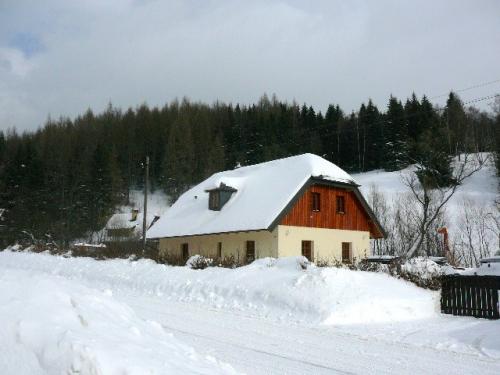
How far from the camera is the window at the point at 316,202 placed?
2991 centimetres

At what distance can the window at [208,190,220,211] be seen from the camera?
32625mm

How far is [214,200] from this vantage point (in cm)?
3294

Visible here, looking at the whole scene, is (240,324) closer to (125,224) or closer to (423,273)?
(423,273)

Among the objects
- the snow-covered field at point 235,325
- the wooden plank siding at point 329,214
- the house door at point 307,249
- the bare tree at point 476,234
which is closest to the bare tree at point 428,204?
the bare tree at point 476,234

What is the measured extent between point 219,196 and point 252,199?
2.89m

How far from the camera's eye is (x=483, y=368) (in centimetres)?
798

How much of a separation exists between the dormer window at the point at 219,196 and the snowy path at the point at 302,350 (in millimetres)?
20076

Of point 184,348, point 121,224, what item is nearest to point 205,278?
point 184,348

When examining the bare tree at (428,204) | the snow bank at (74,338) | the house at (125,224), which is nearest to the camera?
the snow bank at (74,338)

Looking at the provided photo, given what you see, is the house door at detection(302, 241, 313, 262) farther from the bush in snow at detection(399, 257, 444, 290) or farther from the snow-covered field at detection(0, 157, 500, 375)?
the bush in snow at detection(399, 257, 444, 290)

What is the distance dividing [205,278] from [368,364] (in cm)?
1088

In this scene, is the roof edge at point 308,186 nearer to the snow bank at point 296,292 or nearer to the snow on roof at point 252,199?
the snow on roof at point 252,199

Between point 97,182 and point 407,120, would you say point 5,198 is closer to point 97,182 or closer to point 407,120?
point 97,182

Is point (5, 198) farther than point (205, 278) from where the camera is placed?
Yes
